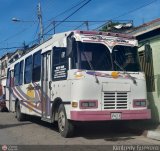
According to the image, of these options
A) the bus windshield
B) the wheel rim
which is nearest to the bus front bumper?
the wheel rim

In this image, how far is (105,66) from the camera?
38.5ft

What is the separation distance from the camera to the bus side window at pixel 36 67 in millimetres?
14916

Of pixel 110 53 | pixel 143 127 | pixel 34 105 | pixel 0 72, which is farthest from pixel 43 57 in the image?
pixel 0 72

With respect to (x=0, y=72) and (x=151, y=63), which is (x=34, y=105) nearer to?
(x=151, y=63)

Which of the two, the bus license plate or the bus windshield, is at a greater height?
the bus windshield

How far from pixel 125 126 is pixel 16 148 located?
16.3 ft

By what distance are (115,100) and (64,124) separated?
1719mm

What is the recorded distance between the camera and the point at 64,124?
466 inches

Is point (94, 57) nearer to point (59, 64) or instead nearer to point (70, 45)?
point (70, 45)

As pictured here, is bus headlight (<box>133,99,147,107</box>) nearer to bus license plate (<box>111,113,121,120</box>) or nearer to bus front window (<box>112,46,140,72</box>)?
bus license plate (<box>111,113,121,120</box>)

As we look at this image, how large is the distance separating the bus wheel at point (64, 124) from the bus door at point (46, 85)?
107 centimetres

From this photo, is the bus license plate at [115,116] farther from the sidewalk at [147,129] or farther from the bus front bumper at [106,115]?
the sidewalk at [147,129]

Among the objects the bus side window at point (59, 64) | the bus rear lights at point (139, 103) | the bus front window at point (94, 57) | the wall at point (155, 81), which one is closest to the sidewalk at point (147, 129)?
the wall at point (155, 81)

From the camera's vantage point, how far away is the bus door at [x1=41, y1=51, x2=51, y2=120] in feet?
43.6
